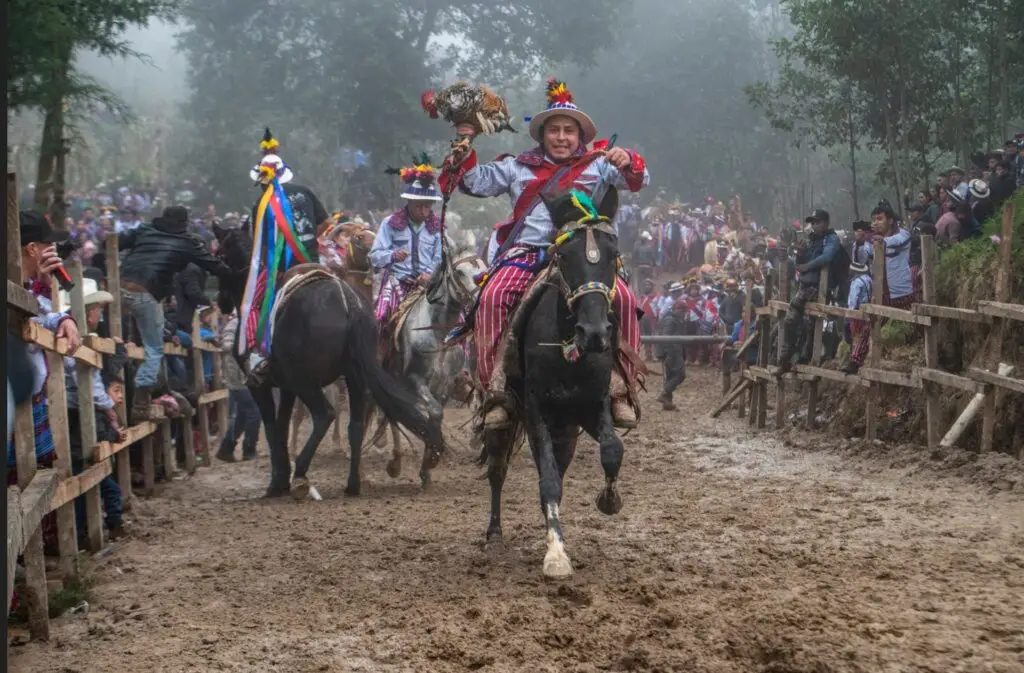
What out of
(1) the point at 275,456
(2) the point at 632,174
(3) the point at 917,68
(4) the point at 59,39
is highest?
(3) the point at 917,68

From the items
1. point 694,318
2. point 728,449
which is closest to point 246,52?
point 694,318

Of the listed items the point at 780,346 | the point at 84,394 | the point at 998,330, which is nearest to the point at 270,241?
the point at 84,394

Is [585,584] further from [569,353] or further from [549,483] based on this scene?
[569,353]

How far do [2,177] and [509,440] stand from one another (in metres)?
4.04

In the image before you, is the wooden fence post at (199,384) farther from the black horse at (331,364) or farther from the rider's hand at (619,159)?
the rider's hand at (619,159)

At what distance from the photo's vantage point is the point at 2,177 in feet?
13.7

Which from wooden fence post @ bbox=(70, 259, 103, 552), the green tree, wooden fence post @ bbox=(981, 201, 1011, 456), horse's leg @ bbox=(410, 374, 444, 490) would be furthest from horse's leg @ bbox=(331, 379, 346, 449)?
wooden fence post @ bbox=(981, 201, 1011, 456)

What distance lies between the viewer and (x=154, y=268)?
10.7m

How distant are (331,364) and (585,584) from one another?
4.21 meters

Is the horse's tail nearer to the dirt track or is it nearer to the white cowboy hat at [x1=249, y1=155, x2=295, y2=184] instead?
the dirt track

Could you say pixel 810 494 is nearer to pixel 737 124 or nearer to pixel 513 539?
pixel 513 539

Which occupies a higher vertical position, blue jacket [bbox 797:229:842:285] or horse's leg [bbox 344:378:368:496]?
blue jacket [bbox 797:229:842:285]

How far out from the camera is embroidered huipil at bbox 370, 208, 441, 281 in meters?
11.7

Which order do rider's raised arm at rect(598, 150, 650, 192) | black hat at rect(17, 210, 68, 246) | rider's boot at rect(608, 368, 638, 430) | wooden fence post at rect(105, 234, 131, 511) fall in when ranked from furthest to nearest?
1. wooden fence post at rect(105, 234, 131, 511)
2. rider's raised arm at rect(598, 150, 650, 192)
3. rider's boot at rect(608, 368, 638, 430)
4. black hat at rect(17, 210, 68, 246)
